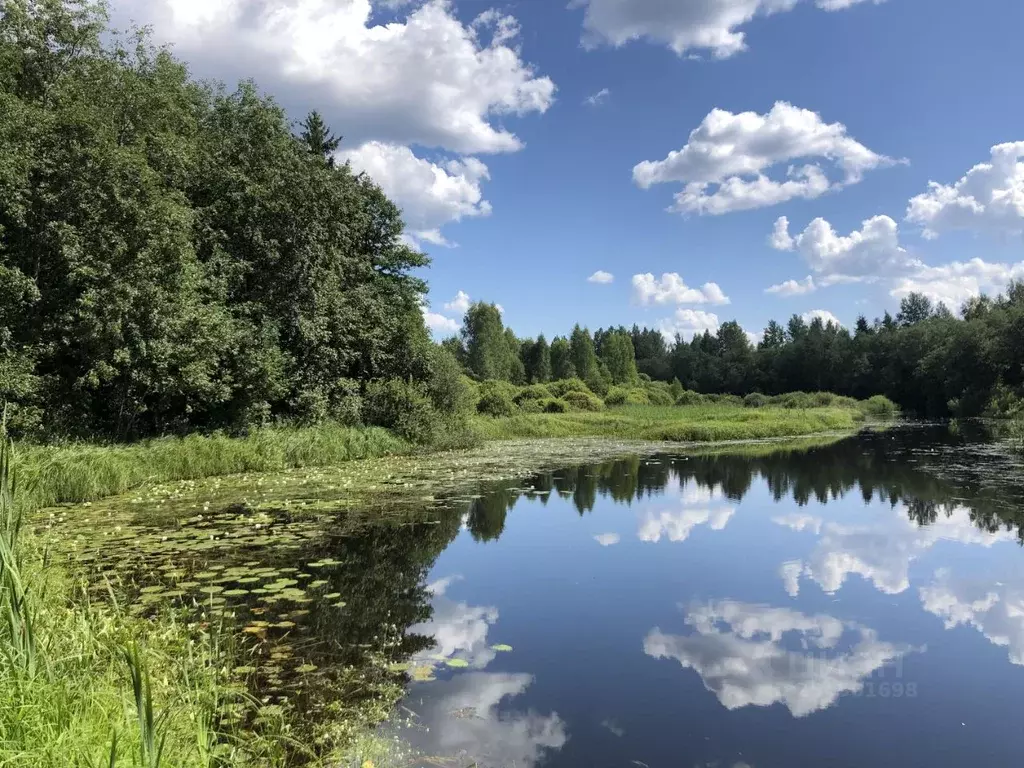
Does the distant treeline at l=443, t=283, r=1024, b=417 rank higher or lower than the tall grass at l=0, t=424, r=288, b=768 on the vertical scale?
higher

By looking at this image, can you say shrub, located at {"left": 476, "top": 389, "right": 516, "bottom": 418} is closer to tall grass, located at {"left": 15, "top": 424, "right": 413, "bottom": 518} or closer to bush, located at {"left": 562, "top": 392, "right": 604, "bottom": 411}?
bush, located at {"left": 562, "top": 392, "right": 604, "bottom": 411}

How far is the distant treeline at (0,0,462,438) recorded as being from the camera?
15.5 m

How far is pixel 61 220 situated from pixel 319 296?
8855 mm

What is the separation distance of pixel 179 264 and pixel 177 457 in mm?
5217

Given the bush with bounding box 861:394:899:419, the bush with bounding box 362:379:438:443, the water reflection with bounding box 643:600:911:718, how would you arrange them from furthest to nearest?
the bush with bounding box 861:394:899:419, the bush with bounding box 362:379:438:443, the water reflection with bounding box 643:600:911:718

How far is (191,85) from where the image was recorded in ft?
85.9

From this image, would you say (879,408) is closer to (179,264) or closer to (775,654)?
(179,264)

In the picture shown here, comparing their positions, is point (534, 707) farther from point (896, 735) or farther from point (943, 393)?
point (943, 393)

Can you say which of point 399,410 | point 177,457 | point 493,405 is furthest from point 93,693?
point 493,405

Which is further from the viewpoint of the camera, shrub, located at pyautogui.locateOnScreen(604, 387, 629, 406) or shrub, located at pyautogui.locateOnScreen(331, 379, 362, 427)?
shrub, located at pyautogui.locateOnScreen(604, 387, 629, 406)

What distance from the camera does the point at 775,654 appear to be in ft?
21.6

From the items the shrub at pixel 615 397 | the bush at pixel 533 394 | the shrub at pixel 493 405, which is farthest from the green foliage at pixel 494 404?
the shrub at pixel 615 397

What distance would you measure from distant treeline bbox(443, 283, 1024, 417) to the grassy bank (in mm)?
13698

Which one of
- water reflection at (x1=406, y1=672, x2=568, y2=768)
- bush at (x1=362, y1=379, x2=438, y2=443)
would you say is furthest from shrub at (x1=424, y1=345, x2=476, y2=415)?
water reflection at (x1=406, y1=672, x2=568, y2=768)
